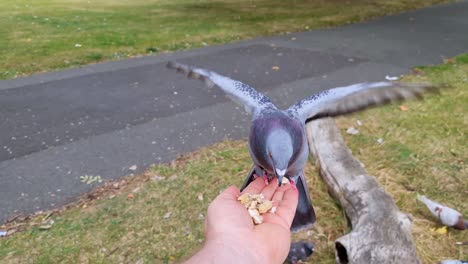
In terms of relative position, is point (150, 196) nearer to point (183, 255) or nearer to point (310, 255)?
point (183, 255)

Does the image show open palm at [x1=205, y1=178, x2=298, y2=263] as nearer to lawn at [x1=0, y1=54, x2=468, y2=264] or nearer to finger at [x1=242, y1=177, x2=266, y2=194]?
finger at [x1=242, y1=177, x2=266, y2=194]

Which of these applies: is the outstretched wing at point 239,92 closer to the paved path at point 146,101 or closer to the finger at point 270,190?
the finger at point 270,190

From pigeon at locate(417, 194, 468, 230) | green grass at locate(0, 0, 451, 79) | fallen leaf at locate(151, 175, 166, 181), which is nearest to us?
pigeon at locate(417, 194, 468, 230)

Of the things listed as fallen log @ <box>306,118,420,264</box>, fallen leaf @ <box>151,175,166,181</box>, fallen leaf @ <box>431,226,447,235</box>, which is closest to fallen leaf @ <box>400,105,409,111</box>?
fallen log @ <box>306,118,420,264</box>

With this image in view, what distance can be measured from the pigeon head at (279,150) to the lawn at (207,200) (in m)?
1.61

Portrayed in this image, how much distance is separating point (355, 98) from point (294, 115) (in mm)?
558

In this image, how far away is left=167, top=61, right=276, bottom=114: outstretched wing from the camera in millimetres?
3330

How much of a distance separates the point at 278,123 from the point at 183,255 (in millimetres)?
1760

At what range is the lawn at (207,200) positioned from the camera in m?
3.89

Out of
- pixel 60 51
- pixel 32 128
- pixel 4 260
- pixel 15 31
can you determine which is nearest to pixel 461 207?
pixel 4 260

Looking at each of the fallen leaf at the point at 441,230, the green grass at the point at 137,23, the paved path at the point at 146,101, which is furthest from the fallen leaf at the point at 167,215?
the green grass at the point at 137,23

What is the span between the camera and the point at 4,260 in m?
3.79

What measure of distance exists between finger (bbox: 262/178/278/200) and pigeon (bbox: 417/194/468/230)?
184 centimetres

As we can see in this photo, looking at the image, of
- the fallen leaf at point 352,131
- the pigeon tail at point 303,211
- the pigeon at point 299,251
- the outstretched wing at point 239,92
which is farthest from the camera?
the fallen leaf at point 352,131
